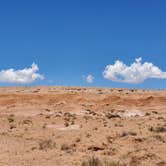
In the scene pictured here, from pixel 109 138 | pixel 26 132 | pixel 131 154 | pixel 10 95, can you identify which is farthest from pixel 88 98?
pixel 131 154

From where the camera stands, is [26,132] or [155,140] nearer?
[155,140]

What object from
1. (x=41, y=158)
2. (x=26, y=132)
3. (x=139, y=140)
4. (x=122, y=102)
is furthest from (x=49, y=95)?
(x=41, y=158)

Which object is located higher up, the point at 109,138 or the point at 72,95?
the point at 72,95

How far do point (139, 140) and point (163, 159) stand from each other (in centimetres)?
517

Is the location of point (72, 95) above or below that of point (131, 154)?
above

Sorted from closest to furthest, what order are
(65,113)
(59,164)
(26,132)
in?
(59,164) → (26,132) → (65,113)

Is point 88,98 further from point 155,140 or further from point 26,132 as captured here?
point 155,140

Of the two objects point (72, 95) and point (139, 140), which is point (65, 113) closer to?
point (72, 95)

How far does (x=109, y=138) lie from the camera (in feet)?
72.0

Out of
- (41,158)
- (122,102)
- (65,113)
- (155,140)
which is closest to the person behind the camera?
(41,158)

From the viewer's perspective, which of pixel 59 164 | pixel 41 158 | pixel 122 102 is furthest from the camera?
pixel 122 102

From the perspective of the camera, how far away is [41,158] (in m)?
15.9

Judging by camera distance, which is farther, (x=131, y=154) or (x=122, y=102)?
(x=122, y=102)

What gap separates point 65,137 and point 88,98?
96.1ft
